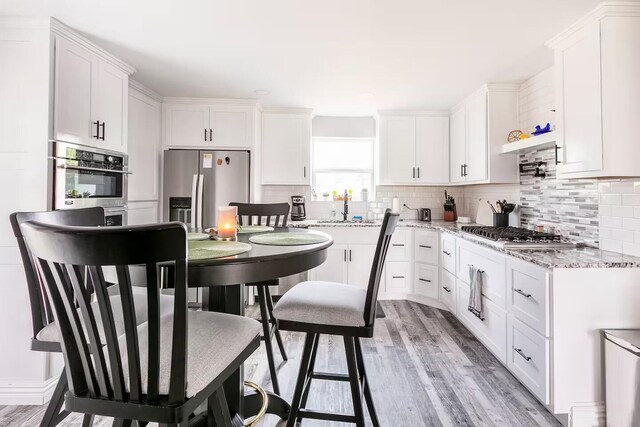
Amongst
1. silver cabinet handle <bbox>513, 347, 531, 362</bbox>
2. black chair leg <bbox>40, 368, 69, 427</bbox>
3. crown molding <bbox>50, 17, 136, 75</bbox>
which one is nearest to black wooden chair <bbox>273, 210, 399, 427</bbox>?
black chair leg <bbox>40, 368, 69, 427</bbox>

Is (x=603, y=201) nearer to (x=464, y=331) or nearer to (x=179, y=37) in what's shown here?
(x=464, y=331)

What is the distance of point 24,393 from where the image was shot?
6.60 feet

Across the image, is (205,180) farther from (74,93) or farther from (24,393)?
(24,393)

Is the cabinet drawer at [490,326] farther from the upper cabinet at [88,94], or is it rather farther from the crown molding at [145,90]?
the crown molding at [145,90]

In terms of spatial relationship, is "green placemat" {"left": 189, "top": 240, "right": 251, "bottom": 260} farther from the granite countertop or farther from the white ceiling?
the granite countertop

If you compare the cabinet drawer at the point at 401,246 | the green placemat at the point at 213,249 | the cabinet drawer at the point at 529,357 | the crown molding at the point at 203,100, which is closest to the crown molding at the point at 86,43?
the crown molding at the point at 203,100

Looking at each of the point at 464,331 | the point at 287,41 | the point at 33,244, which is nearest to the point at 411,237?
the point at 464,331

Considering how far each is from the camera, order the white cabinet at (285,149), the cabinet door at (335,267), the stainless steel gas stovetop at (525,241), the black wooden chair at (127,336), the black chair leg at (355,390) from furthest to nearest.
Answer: the white cabinet at (285,149) < the cabinet door at (335,267) < the stainless steel gas stovetop at (525,241) < the black chair leg at (355,390) < the black wooden chair at (127,336)

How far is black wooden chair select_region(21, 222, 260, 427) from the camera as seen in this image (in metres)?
0.73

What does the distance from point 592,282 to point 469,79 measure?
2.17 meters

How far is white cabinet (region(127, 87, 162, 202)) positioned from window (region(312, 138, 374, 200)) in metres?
1.98

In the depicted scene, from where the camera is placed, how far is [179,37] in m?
2.41

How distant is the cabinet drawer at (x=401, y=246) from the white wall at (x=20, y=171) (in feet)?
10.3

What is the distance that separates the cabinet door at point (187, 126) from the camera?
12.6ft
